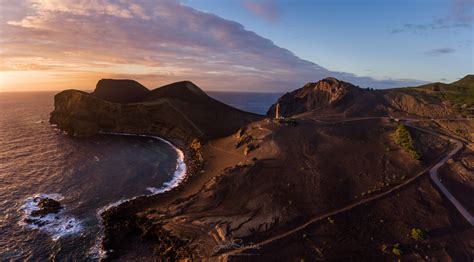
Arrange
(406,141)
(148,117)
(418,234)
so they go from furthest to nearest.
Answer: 1. (148,117)
2. (406,141)
3. (418,234)

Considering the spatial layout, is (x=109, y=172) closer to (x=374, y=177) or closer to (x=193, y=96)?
(x=374, y=177)

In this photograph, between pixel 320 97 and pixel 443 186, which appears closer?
pixel 443 186

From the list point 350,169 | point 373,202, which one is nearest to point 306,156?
point 350,169

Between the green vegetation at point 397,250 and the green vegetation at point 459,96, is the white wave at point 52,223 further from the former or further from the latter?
the green vegetation at point 459,96

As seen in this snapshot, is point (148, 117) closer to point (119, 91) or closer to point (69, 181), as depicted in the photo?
point (119, 91)

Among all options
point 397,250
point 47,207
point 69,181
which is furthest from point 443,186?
point 69,181

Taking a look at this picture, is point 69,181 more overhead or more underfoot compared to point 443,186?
more underfoot

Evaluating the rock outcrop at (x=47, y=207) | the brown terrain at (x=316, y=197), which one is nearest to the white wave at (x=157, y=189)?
the brown terrain at (x=316, y=197)
